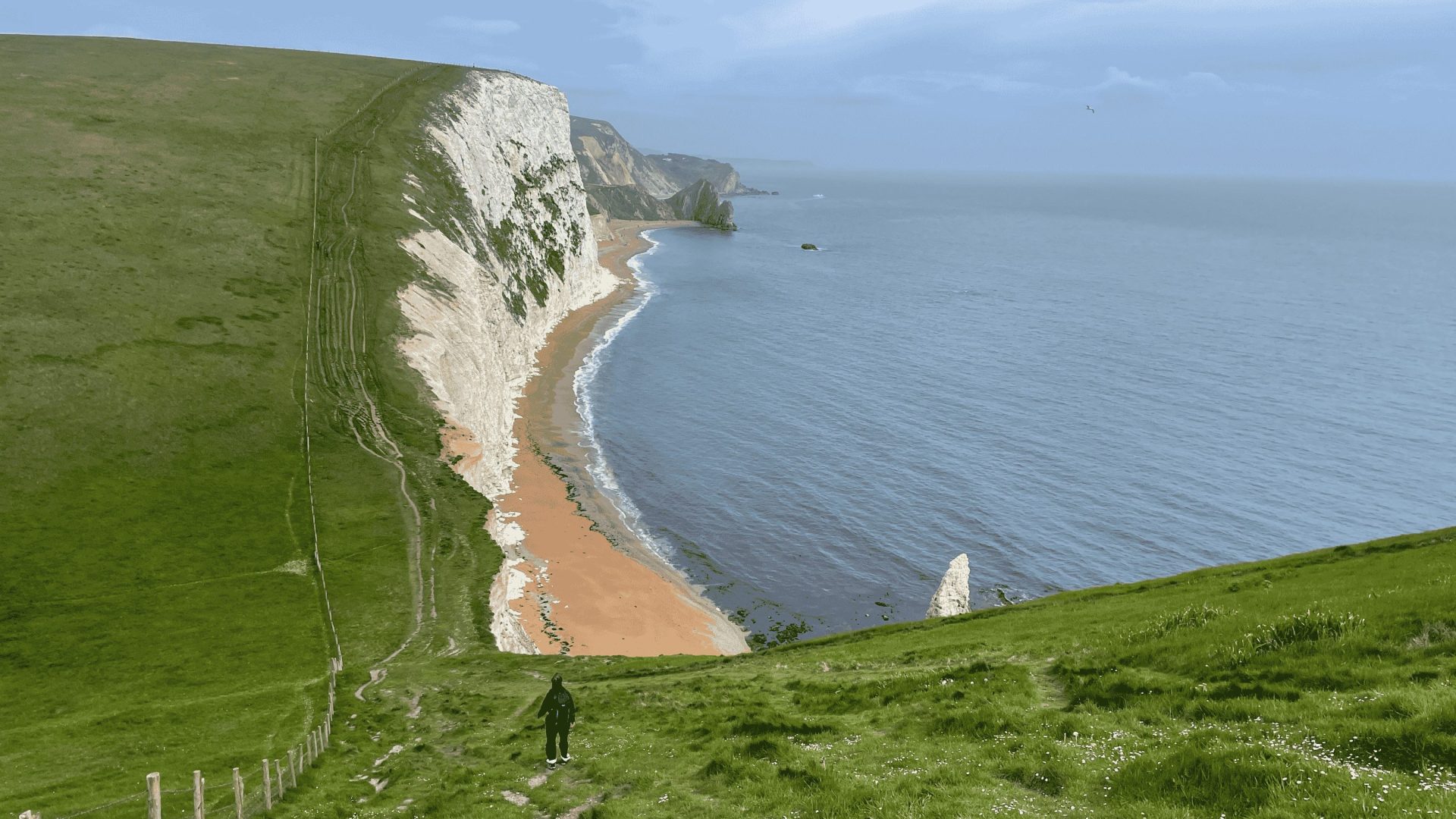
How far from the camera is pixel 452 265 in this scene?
298 feet

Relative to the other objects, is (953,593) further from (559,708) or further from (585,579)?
(559,708)

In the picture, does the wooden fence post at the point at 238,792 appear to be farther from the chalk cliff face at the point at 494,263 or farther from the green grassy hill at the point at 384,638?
the chalk cliff face at the point at 494,263

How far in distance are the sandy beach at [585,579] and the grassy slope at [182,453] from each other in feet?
22.6

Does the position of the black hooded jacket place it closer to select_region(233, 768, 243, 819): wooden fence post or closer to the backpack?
the backpack

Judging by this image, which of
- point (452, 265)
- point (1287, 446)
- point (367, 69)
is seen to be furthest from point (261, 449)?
point (367, 69)

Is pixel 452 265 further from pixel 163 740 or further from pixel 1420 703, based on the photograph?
pixel 1420 703

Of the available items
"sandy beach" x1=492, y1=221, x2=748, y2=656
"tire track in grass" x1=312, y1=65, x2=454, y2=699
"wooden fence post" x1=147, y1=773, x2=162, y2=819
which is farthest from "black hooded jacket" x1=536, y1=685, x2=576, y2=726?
"sandy beach" x1=492, y1=221, x2=748, y2=656

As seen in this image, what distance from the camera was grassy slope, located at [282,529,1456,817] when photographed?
548 inches

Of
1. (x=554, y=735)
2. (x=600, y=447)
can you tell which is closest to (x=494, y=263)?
(x=600, y=447)

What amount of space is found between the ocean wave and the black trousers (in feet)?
141

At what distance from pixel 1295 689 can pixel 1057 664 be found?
6886 mm

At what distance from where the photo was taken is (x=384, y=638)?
135 feet

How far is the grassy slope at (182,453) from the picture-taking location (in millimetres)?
32219

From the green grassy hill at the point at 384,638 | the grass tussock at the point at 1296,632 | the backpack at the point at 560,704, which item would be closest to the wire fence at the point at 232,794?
the green grassy hill at the point at 384,638
